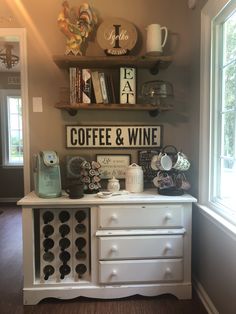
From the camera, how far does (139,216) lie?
6.55ft

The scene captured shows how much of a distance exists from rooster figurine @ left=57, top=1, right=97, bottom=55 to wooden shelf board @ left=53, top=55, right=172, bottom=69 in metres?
0.07

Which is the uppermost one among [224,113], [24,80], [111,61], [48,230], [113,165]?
[111,61]

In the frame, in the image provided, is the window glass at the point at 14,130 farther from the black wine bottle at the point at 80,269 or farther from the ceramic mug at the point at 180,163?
the ceramic mug at the point at 180,163

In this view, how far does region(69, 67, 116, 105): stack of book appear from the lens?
6.99ft

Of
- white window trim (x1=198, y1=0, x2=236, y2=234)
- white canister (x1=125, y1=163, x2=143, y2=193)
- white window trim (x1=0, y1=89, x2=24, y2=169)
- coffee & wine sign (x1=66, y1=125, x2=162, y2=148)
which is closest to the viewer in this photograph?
white window trim (x1=198, y1=0, x2=236, y2=234)

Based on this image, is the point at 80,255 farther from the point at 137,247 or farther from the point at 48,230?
the point at 137,247

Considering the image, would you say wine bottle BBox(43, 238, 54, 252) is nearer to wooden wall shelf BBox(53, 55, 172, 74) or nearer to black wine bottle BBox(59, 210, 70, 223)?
black wine bottle BBox(59, 210, 70, 223)

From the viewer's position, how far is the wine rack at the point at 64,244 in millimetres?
2070

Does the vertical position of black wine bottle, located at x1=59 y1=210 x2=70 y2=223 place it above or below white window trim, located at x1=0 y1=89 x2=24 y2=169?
below

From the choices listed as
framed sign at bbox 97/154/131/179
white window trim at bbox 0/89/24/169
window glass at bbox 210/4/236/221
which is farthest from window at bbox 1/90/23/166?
window glass at bbox 210/4/236/221

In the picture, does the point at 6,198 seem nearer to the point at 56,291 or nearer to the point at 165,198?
the point at 56,291

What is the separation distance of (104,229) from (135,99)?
99cm

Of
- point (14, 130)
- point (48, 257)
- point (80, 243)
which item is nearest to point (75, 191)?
point (80, 243)

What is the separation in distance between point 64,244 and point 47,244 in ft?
0.39
